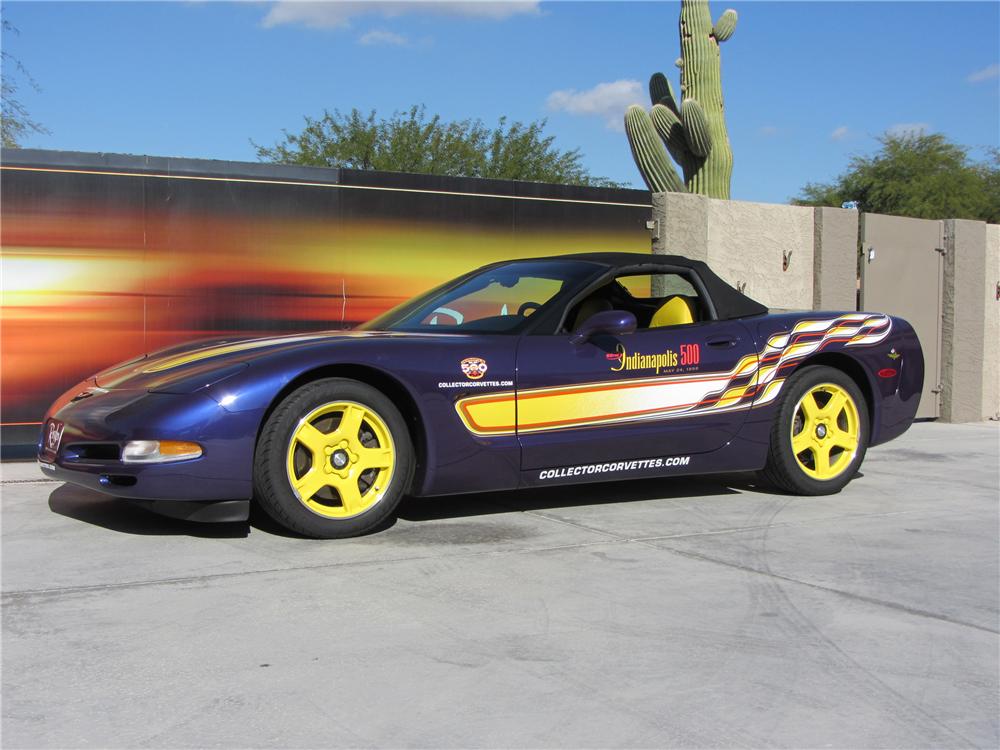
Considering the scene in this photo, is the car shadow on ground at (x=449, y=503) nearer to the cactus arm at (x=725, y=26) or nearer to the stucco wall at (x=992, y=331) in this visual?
the stucco wall at (x=992, y=331)

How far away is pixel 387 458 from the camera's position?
4.82 metres

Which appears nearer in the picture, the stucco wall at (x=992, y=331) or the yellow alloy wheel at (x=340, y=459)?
the yellow alloy wheel at (x=340, y=459)

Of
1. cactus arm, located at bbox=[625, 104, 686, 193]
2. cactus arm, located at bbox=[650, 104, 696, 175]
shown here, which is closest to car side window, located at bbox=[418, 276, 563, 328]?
cactus arm, located at bbox=[625, 104, 686, 193]

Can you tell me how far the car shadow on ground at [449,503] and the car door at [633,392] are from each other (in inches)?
21.9

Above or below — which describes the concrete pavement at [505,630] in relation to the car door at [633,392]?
below

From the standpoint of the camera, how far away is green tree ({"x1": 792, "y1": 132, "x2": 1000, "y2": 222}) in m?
43.6

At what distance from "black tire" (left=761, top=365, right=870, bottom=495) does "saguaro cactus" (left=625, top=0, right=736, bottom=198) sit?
733 inches

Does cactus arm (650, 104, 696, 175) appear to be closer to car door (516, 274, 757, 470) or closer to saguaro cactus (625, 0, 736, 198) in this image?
saguaro cactus (625, 0, 736, 198)

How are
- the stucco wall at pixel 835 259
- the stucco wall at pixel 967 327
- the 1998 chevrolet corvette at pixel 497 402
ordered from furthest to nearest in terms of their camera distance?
1. the stucco wall at pixel 967 327
2. the stucco wall at pixel 835 259
3. the 1998 chevrolet corvette at pixel 497 402

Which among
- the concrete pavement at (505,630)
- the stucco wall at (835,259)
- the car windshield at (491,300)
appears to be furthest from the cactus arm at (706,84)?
the concrete pavement at (505,630)

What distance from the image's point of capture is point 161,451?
440cm

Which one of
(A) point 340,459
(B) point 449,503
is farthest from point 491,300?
(A) point 340,459

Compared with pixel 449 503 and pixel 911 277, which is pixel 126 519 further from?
pixel 911 277

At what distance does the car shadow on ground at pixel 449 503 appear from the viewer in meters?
4.95
